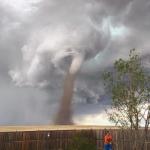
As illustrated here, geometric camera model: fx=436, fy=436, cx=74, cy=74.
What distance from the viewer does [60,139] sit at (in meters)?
31.6

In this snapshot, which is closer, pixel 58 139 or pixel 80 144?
pixel 80 144

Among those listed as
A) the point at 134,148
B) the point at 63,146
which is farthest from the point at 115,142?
the point at 63,146

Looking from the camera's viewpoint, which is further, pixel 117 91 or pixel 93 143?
pixel 93 143

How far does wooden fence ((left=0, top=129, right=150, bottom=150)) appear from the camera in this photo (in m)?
30.9

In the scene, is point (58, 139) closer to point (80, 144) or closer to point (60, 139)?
point (60, 139)

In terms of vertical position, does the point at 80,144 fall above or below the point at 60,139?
below

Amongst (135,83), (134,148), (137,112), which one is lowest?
(134,148)

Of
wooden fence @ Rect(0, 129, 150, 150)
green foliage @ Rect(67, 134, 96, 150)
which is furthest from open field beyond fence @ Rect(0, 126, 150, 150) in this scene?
green foliage @ Rect(67, 134, 96, 150)

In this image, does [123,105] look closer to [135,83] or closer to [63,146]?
[135,83]

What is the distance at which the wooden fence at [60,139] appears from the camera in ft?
101

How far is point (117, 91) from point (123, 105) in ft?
3.21

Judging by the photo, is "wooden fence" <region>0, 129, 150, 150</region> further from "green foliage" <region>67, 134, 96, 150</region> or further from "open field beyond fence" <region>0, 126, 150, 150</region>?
"green foliage" <region>67, 134, 96, 150</region>

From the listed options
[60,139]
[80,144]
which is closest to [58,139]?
[60,139]

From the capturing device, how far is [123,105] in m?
28.1
